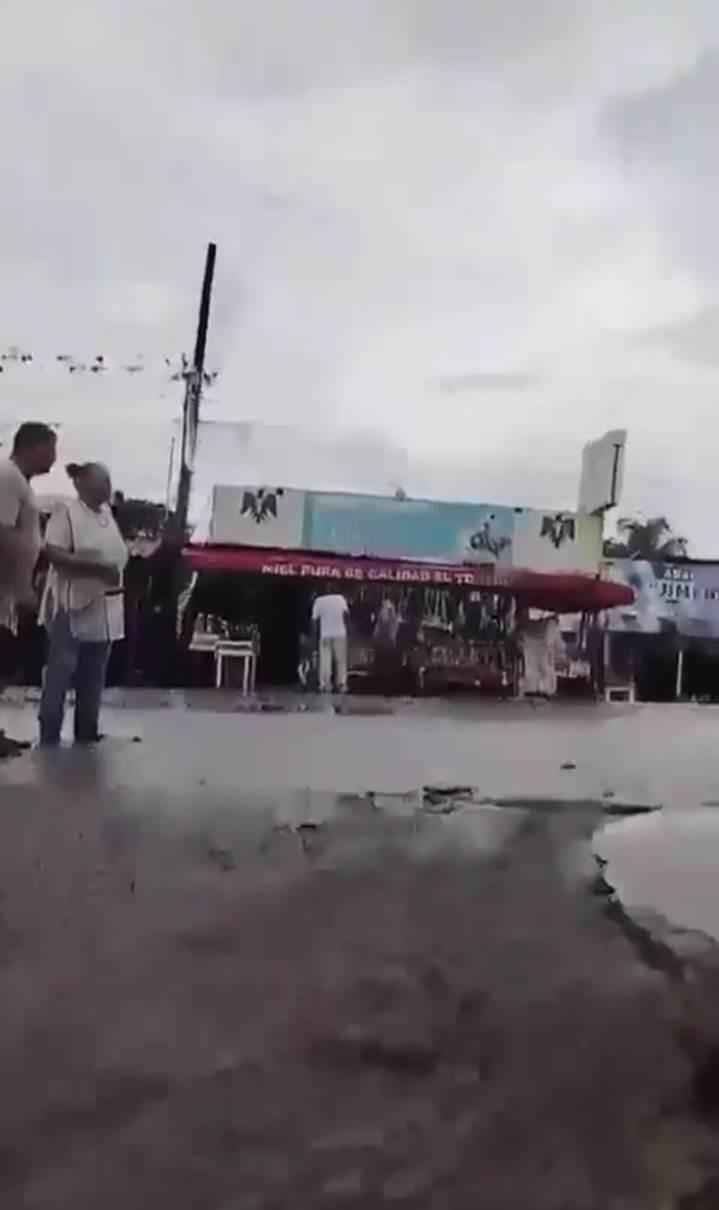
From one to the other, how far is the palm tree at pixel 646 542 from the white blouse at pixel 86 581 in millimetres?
324

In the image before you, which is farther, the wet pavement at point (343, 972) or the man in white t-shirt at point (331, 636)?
the man in white t-shirt at point (331, 636)

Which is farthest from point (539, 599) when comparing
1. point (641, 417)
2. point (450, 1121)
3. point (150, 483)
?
point (450, 1121)

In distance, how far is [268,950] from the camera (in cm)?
68

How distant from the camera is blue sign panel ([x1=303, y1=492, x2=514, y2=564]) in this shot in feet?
2.70

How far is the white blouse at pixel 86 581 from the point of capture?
0.84 meters

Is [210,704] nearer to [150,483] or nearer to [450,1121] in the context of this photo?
[150,483]

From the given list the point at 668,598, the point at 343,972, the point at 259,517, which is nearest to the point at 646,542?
the point at 668,598

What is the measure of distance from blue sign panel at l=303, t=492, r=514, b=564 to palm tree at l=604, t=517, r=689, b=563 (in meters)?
0.07

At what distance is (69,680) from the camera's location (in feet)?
2.84

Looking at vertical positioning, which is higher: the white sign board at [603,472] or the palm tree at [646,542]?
the white sign board at [603,472]

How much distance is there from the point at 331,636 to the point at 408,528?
0.10 m

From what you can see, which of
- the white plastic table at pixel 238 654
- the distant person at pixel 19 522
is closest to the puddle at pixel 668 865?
the white plastic table at pixel 238 654

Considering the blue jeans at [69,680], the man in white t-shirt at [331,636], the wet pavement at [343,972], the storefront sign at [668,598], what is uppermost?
the storefront sign at [668,598]

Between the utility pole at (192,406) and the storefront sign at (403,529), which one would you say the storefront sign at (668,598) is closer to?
the storefront sign at (403,529)
